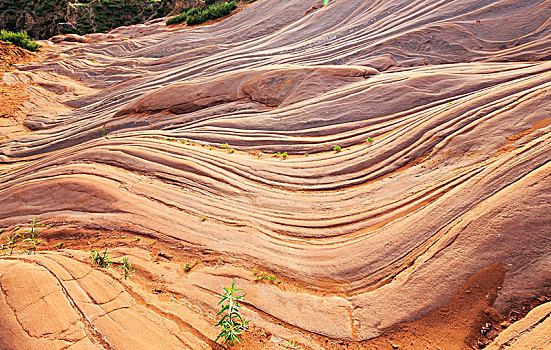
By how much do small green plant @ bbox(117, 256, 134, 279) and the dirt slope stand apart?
6.2 inches

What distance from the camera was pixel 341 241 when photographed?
430 cm

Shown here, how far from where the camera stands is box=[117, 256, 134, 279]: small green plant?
3.78 m

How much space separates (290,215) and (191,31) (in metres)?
19.0

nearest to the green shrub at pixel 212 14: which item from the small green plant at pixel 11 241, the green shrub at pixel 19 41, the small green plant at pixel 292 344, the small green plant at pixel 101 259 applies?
the green shrub at pixel 19 41

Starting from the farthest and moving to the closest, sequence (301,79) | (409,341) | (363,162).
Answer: (301,79)
(363,162)
(409,341)

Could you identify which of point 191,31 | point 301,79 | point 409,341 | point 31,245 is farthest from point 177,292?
point 191,31

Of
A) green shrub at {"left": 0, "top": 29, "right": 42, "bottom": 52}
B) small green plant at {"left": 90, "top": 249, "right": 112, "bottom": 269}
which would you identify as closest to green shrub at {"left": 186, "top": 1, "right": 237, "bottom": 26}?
A: green shrub at {"left": 0, "top": 29, "right": 42, "bottom": 52}

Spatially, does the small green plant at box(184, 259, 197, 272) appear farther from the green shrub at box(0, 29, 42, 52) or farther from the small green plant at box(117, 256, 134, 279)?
the green shrub at box(0, 29, 42, 52)

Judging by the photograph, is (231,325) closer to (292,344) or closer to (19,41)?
(292,344)

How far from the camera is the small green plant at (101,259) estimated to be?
3.83 metres

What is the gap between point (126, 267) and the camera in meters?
3.91

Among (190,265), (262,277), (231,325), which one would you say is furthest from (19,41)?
(231,325)

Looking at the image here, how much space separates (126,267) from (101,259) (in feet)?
1.30

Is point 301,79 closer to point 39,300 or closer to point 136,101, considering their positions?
point 136,101
